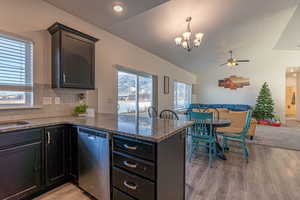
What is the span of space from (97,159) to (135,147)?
0.61m

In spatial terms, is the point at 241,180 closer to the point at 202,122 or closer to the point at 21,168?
the point at 202,122

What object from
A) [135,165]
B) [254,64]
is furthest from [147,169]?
[254,64]

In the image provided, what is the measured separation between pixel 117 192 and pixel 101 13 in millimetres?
2638

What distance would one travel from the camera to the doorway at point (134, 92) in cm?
384

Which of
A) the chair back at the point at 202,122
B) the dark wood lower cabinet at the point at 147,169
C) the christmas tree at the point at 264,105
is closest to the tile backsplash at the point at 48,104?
the dark wood lower cabinet at the point at 147,169

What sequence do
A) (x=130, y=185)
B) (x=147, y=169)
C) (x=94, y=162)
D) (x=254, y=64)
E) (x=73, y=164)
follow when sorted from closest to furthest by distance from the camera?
1. (x=147, y=169)
2. (x=130, y=185)
3. (x=94, y=162)
4. (x=73, y=164)
5. (x=254, y=64)

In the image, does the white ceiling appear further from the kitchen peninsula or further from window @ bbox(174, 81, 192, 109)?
window @ bbox(174, 81, 192, 109)

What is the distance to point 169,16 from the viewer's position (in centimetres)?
306

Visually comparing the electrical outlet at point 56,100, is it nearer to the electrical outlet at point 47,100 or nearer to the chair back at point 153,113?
the electrical outlet at point 47,100

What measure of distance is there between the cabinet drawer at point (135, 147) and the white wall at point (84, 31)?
1690mm

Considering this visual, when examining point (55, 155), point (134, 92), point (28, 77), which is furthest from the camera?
point (134, 92)

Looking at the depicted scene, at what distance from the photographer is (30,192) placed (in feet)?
5.55

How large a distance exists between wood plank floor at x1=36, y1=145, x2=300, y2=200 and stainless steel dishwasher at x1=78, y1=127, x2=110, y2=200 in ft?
0.83

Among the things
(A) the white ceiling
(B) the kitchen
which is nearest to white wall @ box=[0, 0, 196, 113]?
(B) the kitchen
